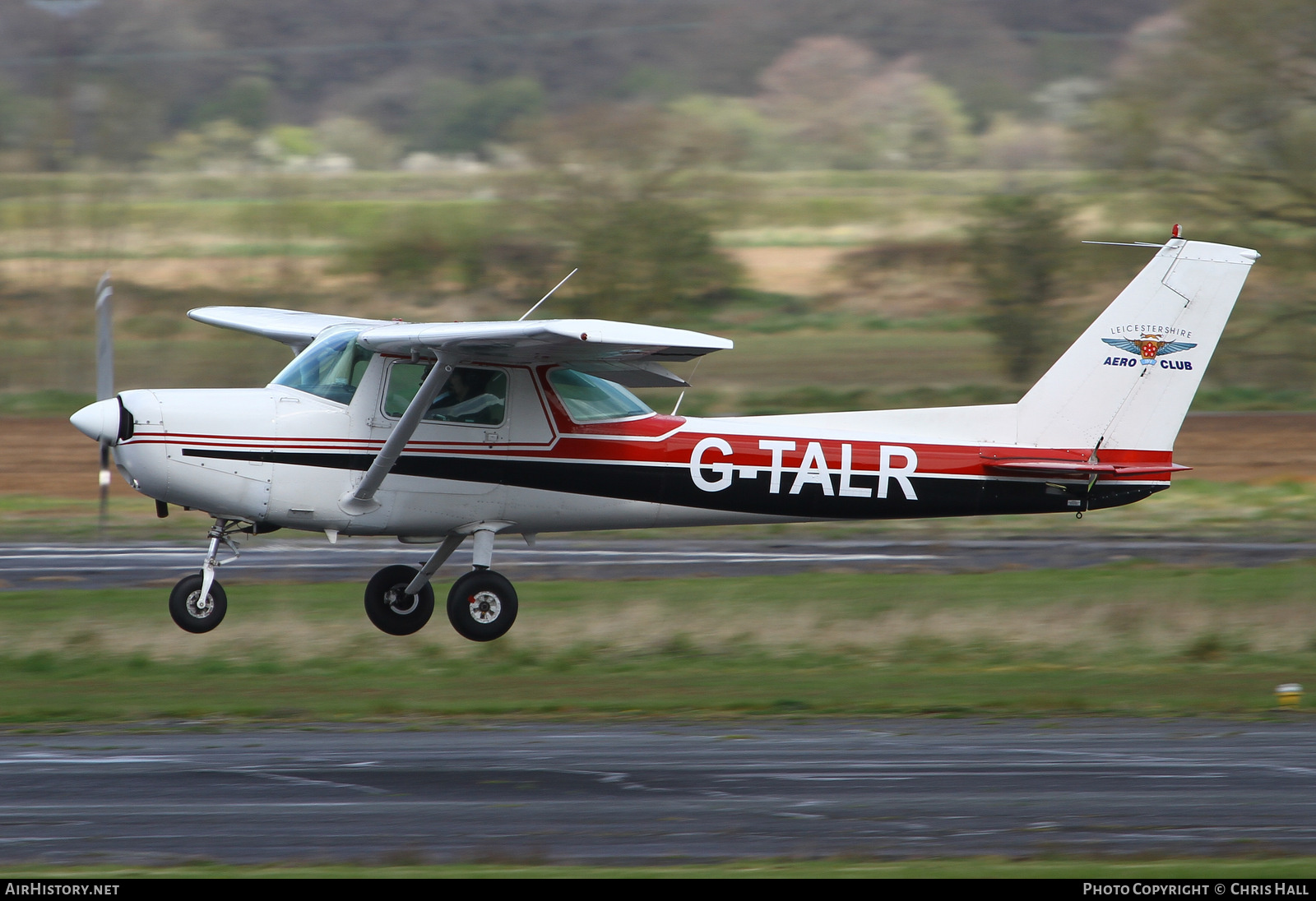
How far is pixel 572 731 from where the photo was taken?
12.8m

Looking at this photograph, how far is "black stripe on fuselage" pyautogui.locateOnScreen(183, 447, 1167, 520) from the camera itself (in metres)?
12.7

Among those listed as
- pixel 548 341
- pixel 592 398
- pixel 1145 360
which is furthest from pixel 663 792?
pixel 1145 360

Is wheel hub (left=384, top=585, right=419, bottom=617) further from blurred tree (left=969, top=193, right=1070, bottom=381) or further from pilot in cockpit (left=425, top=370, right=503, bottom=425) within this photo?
blurred tree (left=969, top=193, right=1070, bottom=381)

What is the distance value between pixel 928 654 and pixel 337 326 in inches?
300

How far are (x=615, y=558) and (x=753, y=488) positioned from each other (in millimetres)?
9005

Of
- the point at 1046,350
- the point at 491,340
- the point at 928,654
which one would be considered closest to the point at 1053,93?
the point at 1046,350

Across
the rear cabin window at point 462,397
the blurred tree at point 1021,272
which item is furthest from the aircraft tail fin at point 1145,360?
the blurred tree at point 1021,272

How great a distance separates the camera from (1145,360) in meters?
13.3

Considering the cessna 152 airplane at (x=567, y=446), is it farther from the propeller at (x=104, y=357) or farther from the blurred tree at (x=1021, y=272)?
the blurred tree at (x=1021, y=272)

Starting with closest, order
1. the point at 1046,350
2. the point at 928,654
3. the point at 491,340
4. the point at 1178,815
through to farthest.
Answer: the point at 1178,815, the point at 491,340, the point at 928,654, the point at 1046,350

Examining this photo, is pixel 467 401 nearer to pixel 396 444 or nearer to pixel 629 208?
pixel 396 444

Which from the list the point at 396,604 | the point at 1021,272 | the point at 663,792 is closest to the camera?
the point at 663,792

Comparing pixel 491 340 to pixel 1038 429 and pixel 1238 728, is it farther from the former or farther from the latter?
pixel 1238 728

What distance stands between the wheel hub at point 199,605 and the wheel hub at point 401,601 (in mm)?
1691
